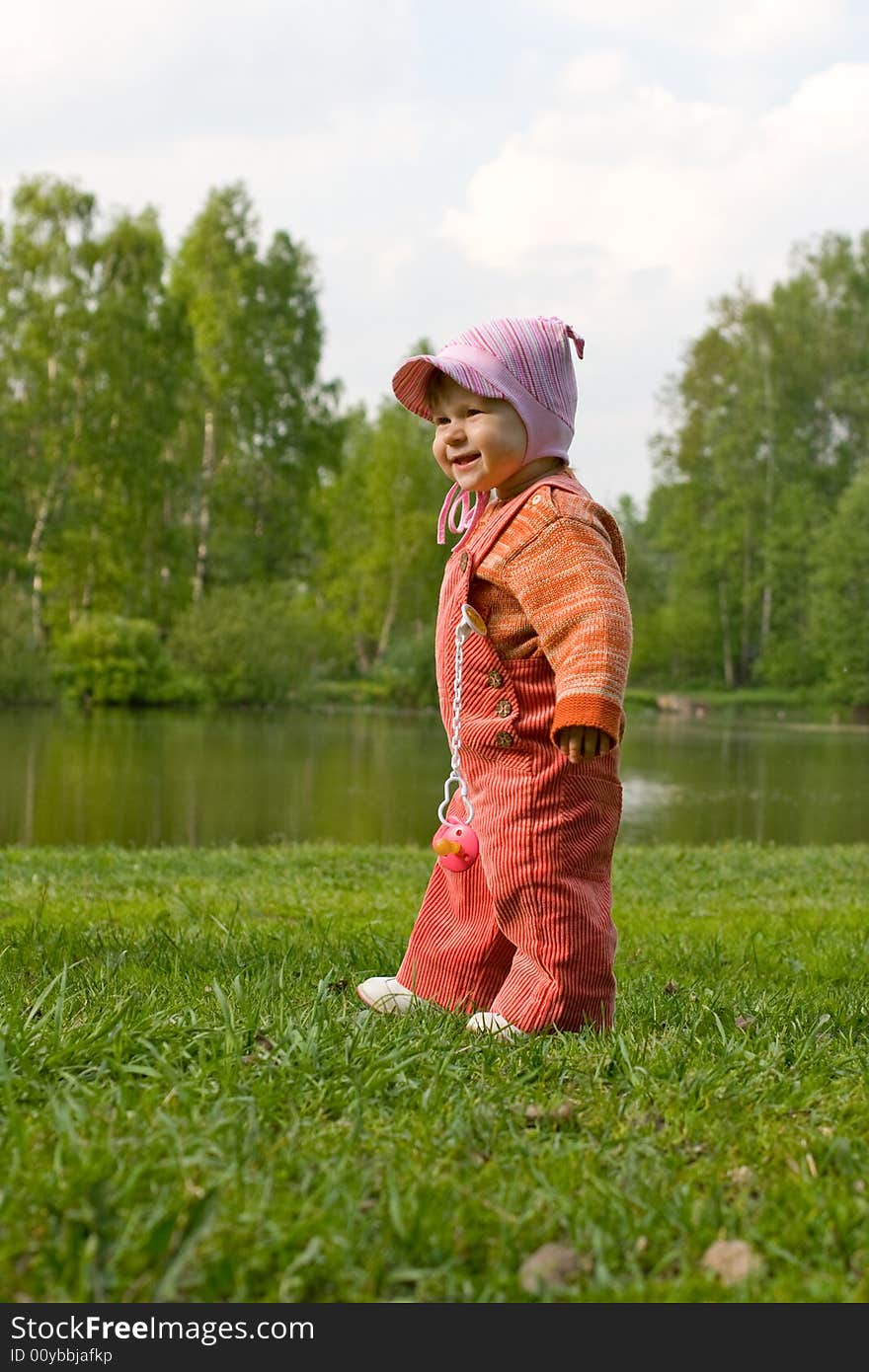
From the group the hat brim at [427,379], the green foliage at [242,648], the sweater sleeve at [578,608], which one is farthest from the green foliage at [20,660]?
the sweater sleeve at [578,608]

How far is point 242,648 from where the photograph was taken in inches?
1347

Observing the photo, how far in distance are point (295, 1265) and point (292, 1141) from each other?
307mm

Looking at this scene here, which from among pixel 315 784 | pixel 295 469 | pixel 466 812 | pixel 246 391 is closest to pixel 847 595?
pixel 295 469

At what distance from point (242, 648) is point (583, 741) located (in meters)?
32.1

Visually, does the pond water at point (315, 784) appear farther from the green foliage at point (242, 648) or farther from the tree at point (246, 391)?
the tree at point (246, 391)

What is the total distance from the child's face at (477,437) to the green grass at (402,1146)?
129cm

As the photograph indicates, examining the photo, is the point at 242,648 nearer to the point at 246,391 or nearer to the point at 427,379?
the point at 246,391

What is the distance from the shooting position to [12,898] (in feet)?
18.9

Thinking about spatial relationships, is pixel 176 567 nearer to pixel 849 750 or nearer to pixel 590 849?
pixel 849 750

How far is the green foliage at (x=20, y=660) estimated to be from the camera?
94.7ft

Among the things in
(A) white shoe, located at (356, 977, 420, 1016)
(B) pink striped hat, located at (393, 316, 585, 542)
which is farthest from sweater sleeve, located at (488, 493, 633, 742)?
(A) white shoe, located at (356, 977, 420, 1016)

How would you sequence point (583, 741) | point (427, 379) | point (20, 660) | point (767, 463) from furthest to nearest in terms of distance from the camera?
1. point (767, 463)
2. point (20, 660)
3. point (427, 379)
4. point (583, 741)

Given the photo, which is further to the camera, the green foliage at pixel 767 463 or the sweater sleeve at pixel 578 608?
the green foliage at pixel 767 463

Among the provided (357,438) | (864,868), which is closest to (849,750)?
(864,868)
